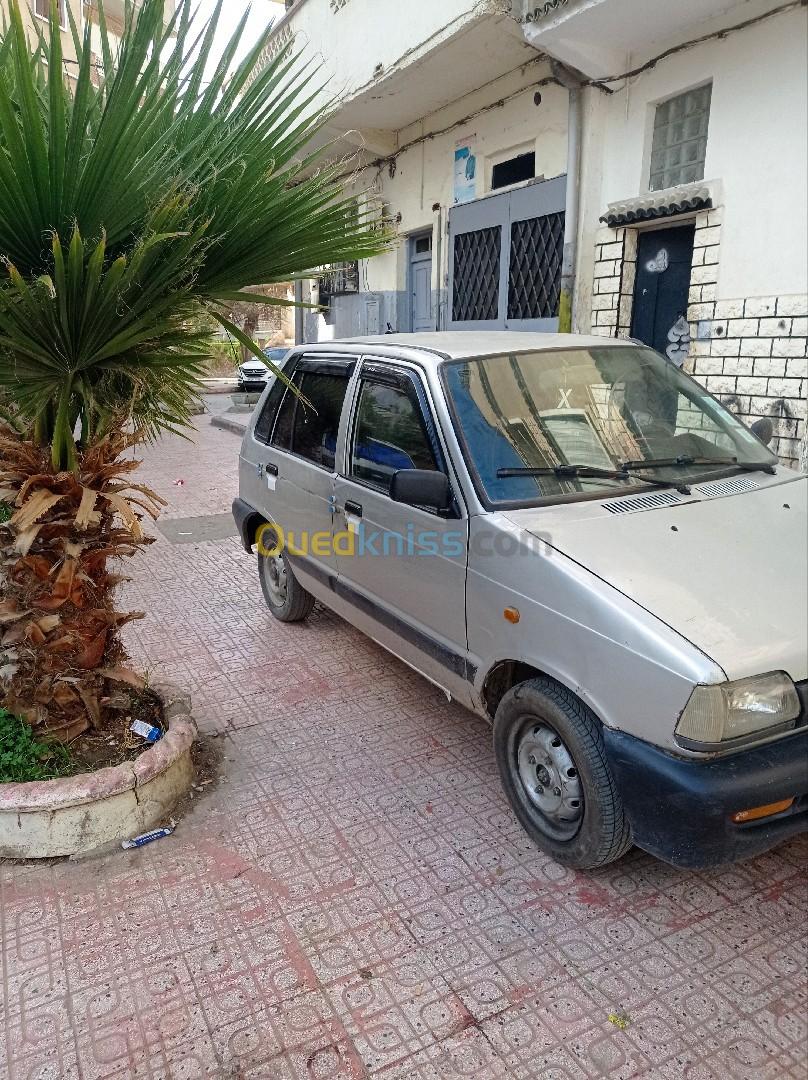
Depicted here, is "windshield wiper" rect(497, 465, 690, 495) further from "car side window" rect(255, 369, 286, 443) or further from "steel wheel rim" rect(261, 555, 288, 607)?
"steel wheel rim" rect(261, 555, 288, 607)

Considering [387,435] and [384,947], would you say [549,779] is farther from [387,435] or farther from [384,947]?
[387,435]

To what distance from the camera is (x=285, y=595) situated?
4965 millimetres

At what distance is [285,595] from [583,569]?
2.85 metres

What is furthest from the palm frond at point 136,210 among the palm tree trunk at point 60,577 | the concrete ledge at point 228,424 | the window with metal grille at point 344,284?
the concrete ledge at point 228,424

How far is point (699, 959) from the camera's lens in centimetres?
236

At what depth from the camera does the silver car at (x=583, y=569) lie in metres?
2.24

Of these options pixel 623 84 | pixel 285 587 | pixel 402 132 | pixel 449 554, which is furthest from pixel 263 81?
pixel 402 132

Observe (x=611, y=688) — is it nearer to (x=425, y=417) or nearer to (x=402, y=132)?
(x=425, y=417)

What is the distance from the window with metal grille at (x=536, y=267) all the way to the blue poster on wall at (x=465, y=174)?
125 centimetres

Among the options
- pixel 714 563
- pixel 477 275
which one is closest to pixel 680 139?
pixel 477 275

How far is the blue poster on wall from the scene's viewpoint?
10.2 metres

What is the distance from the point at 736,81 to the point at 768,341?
2279 millimetres

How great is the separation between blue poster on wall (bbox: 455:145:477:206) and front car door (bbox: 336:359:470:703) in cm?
759

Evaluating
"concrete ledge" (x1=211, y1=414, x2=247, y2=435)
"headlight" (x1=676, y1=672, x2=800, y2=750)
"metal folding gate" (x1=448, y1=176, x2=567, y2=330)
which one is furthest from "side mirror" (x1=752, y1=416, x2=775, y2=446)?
"concrete ledge" (x1=211, y1=414, x2=247, y2=435)
